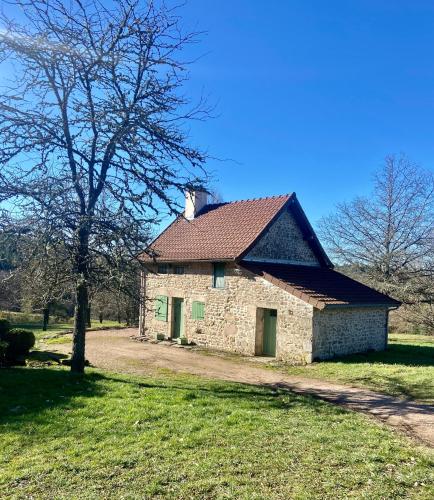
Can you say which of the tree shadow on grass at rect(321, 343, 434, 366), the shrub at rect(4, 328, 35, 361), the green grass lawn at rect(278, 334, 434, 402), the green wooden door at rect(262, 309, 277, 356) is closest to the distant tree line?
the shrub at rect(4, 328, 35, 361)

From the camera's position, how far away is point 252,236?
16.9 m

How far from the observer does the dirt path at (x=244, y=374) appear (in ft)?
26.3

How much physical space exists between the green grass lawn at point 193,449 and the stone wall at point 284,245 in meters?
8.77

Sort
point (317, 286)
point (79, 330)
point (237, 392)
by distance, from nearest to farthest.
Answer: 1. point (237, 392)
2. point (79, 330)
3. point (317, 286)

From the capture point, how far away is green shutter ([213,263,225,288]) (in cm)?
1723

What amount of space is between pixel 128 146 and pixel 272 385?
6.72m

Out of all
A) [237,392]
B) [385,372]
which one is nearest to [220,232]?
[385,372]

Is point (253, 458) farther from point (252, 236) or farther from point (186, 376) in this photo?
point (252, 236)

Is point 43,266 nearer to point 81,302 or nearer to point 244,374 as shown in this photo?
point 81,302

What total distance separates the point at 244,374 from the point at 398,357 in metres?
6.28

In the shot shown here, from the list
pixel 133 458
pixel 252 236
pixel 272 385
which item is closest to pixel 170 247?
pixel 252 236

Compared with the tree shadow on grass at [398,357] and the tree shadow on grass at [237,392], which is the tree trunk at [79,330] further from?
the tree shadow on grass at [398,357]

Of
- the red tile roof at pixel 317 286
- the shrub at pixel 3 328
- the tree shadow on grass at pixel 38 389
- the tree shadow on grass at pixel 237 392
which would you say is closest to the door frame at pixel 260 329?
the red tile roof at pixel 317 286

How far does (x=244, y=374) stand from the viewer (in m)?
12.4
